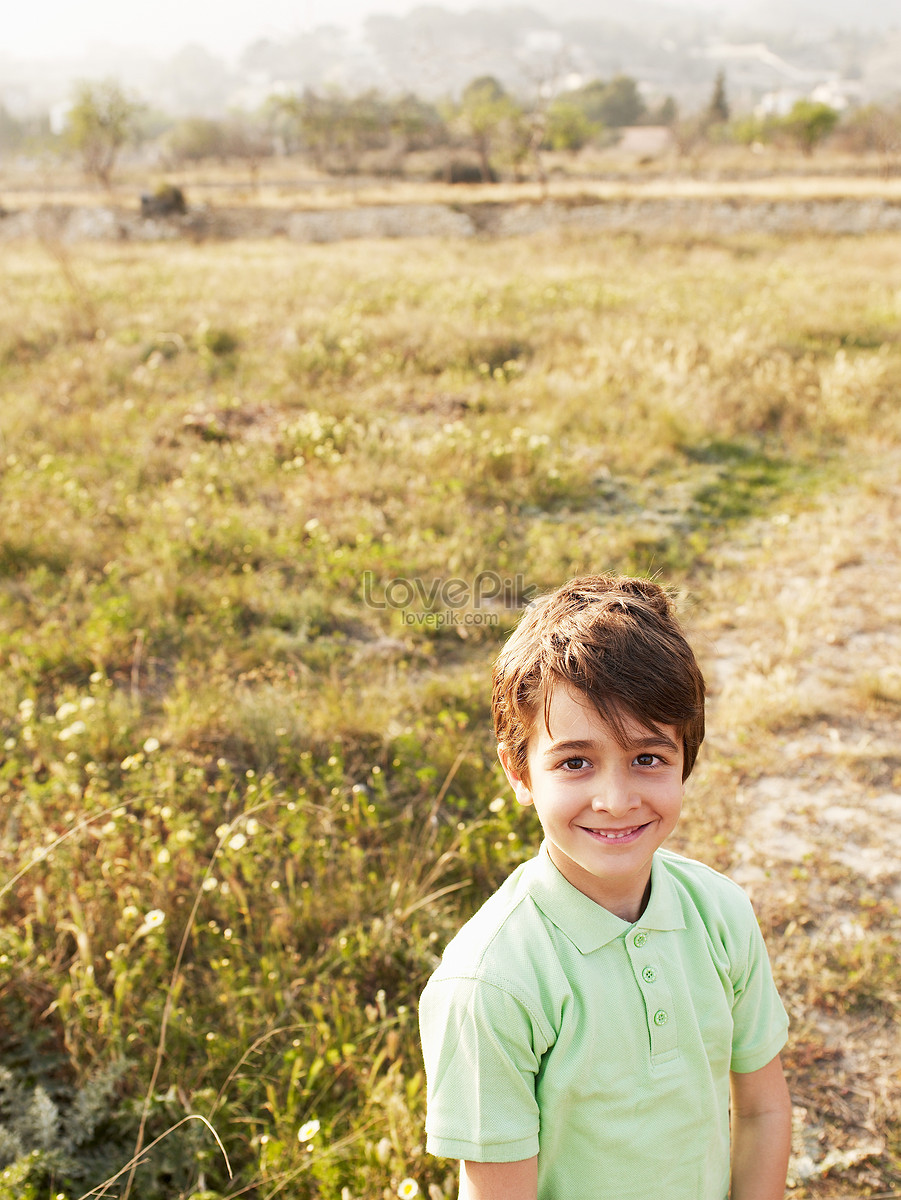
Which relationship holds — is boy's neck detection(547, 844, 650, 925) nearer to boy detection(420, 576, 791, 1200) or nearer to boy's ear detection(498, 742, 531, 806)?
boy detection(420, 576, 791, 1200)

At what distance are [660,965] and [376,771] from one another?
2.03 m


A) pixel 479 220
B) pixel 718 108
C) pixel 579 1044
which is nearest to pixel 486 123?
pixel 479 220

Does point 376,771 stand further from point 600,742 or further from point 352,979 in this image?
point 600,742

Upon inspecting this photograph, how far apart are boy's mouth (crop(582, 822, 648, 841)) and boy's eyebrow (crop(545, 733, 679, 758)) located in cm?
12

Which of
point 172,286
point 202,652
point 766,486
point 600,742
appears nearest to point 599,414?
point 766,486

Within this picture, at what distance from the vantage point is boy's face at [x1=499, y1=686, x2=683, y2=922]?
1.22m

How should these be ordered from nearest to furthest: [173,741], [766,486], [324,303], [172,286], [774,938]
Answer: [774,938] → [173,741] → [766,486] → [324,303] → [172,286]

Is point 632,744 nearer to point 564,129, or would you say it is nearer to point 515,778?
point 515,778

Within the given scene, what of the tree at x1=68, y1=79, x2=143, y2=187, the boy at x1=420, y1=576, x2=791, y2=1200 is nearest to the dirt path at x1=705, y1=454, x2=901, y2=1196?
the boy at x1=420, y1=576, x2=791, y2=1200

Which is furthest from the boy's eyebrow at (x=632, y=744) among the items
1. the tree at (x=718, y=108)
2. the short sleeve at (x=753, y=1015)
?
the tree at (x=718, y=108)

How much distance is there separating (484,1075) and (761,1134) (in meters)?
0.66

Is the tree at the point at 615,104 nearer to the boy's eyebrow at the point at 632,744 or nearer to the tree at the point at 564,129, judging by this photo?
the tree at the point at 564,129

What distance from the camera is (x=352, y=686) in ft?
13.1

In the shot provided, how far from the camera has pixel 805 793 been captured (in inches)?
130
